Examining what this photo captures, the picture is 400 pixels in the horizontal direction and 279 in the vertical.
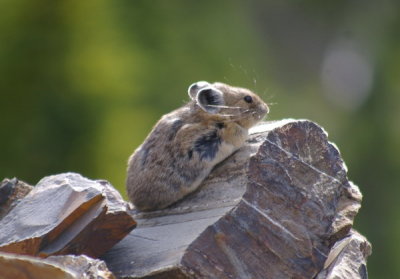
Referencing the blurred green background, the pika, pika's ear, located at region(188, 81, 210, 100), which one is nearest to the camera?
the pika

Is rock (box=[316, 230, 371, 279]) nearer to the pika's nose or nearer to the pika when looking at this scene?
the pika

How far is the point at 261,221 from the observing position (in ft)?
30.2

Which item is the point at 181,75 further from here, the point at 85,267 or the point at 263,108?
the point at 85,267

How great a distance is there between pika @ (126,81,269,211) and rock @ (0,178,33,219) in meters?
1.17

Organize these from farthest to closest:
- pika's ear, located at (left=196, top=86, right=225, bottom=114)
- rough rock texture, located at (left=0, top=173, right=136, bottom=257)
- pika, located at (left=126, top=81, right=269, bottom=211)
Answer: pika's ear, located at (left=196, top=86, right=225, bottom=114) < pika, located at (left=126, top=81, right=269, bottom=211) < rough rock texture, located at (left=0, top=173, right=136, bottom=257)

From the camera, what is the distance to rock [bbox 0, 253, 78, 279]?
7.82 metres

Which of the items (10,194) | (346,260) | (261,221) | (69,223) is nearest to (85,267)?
(69,223)

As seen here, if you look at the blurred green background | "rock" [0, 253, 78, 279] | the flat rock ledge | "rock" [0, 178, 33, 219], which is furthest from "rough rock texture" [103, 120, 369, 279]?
the blurred green background

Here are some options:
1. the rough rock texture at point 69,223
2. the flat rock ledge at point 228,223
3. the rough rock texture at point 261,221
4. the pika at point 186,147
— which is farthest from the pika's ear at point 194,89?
the rough rock texture at point 69,223

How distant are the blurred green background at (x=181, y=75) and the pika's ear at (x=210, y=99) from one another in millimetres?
2309

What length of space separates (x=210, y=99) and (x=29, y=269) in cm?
395

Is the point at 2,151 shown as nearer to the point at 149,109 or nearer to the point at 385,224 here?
→ the point at 149,109

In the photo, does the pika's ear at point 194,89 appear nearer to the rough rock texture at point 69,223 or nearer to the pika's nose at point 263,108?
the pika's nose at point 263,108

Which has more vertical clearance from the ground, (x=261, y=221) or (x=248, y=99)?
(x=248, y=99)
